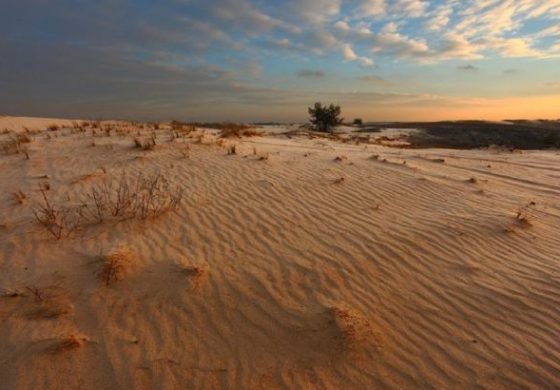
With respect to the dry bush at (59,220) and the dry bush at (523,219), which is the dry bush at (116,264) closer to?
the dry bush at (59,220)

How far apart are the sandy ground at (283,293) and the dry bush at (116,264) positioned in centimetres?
4

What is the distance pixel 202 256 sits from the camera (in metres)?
4.33

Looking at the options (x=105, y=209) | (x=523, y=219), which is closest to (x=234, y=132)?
(x=105, y=209)

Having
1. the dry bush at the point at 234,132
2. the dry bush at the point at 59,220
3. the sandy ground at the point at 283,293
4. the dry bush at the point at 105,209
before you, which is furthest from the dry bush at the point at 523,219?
the dry bush at the point at 234,132

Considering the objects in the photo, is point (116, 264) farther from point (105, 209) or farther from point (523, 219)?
point (523, 219)

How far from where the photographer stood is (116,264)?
12.9 ft

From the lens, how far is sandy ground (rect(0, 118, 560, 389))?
9.42 ft

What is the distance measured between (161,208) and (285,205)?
6.04 ft

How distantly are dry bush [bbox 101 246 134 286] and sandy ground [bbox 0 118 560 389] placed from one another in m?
0.04

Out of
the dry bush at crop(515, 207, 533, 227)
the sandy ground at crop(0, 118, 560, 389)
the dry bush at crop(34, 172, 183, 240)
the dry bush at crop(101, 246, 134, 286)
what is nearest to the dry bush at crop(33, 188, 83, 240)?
the dry bush at crop(34, 172, 183, 240)

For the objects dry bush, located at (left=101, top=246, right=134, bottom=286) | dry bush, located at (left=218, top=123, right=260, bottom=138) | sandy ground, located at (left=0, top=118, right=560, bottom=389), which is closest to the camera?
sandy ground, located at (left=0, top=118, right=560, bottom=389)

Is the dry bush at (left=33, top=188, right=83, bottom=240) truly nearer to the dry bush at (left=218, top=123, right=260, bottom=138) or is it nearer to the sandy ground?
the sandy ground

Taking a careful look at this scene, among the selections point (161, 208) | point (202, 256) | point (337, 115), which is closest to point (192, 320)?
point (202, 256)

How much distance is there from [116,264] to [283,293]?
176 centimetres
